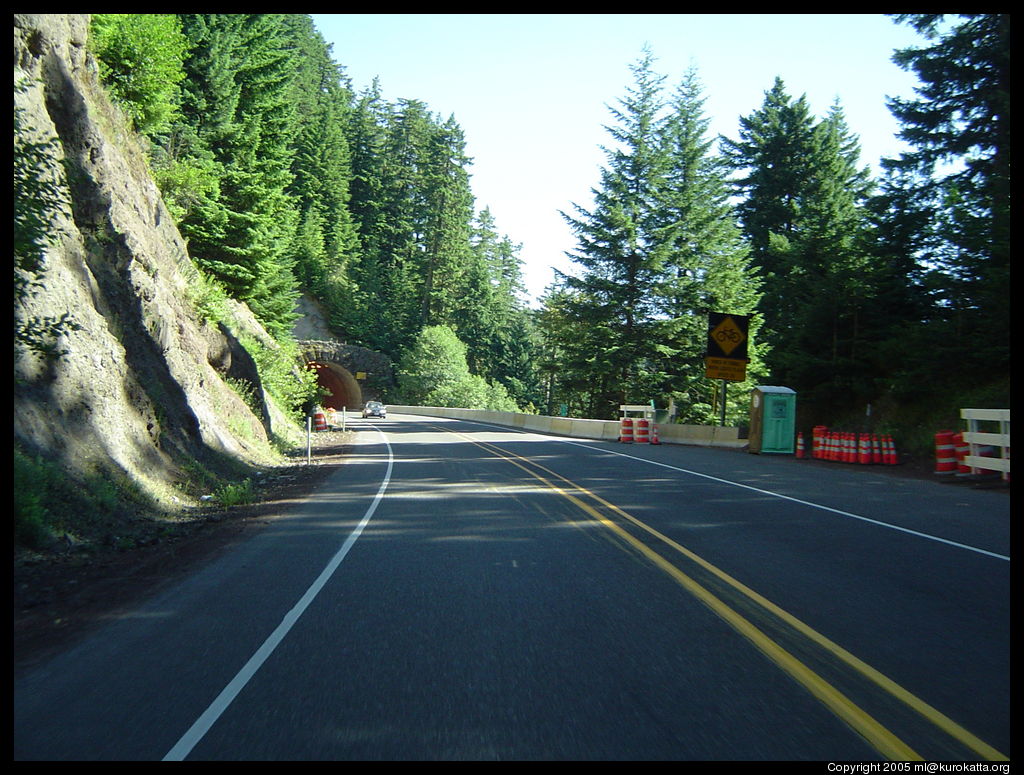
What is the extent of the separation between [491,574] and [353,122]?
102m

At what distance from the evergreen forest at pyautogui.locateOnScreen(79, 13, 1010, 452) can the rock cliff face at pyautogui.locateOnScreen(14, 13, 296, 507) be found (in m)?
6.35

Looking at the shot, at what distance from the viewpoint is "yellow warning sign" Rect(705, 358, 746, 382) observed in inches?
1287

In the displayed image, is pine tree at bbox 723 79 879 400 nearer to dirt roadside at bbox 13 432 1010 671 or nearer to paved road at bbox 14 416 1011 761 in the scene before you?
paved road at bbox 14 416 1011 761

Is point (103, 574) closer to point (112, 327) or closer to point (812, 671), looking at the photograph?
point (812, 671)

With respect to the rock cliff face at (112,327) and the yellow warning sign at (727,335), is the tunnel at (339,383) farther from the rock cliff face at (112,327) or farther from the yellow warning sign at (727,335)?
the rock cliff face at (112,327)

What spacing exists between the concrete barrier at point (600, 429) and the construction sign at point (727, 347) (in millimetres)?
2351

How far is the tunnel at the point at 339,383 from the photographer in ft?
255

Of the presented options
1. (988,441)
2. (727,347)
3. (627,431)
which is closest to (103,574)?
(988,441)

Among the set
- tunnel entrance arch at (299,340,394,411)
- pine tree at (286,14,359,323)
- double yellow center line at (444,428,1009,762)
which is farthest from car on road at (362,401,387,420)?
double yellow center line at (444,428,1009,762)

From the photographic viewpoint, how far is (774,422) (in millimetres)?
26500

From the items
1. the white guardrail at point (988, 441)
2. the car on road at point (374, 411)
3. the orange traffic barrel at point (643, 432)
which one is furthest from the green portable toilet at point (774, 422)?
the car on road at point (374, 411)

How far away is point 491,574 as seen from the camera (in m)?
7.74
